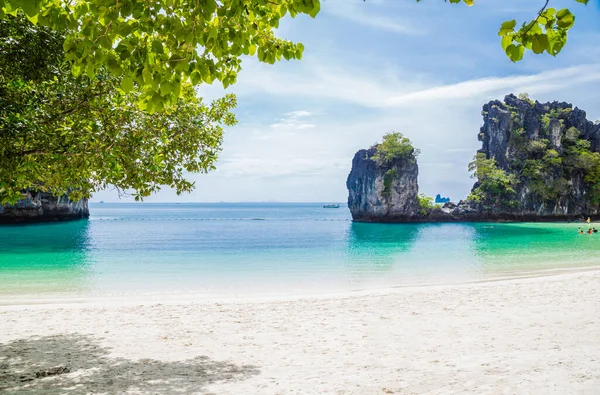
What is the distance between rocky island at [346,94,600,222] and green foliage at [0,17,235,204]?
7471 cm

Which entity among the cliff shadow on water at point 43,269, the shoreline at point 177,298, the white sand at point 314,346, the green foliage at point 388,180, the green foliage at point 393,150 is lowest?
the cliff shadow on water at point 43,269

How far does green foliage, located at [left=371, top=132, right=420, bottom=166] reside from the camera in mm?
80250

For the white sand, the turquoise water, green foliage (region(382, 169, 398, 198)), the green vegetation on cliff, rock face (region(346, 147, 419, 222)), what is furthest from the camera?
rock face (region(346, 147, 419, 222))

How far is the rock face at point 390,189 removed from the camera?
8031cm

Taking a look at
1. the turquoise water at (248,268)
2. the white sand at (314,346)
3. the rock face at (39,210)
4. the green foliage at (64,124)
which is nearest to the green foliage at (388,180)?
the turquoise water at (248,268)

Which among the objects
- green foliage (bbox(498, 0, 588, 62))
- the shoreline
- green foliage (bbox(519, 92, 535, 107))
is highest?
green foliage (bbox(519, 92, 535, 107))

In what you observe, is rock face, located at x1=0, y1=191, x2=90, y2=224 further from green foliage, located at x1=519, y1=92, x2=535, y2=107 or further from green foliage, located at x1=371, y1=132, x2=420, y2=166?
green foliage, located at x1=519, y1=92, x2=535, y2=107

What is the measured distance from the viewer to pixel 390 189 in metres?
80.1

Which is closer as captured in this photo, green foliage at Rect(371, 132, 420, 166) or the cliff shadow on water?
the cliff shadow on water

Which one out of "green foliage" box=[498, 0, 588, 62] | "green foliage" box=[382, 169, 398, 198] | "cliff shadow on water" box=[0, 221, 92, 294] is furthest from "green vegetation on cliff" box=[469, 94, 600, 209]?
"green foliage" box=[498, 0, 588, 62]

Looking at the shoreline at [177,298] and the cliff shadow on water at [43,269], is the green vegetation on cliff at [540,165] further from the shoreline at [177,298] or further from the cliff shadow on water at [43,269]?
the cliff shadow on water at [43,269]

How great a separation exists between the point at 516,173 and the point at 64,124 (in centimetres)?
8561

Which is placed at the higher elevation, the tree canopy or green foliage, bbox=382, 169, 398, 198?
green foliage, bbox=382, 169, 398, 198

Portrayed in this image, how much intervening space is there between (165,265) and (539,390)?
75.4 ft
